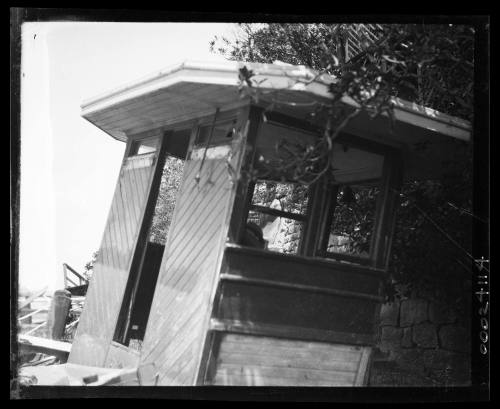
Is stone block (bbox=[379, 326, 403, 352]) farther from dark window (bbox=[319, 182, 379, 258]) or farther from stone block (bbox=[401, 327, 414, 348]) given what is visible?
dark window (bbox=[319, 182, 379, 258])

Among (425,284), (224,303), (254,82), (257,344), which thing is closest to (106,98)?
(254,82)

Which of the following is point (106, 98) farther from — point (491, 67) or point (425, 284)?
point (425, 284)

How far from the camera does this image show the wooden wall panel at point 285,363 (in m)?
4.89

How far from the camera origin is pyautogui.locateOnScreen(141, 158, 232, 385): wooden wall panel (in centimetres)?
492

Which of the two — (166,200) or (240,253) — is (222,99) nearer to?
(240,253)

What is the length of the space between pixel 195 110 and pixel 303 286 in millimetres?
2420

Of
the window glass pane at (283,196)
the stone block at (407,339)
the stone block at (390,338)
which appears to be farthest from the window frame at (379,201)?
the window glass pane at (283,196)

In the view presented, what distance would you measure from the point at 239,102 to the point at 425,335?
5.02m

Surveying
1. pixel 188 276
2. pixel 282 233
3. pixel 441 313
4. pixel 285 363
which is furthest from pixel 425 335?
pixel 282 233

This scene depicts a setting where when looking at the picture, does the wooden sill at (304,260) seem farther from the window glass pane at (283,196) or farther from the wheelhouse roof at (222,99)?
the window glass pane at (283,196)

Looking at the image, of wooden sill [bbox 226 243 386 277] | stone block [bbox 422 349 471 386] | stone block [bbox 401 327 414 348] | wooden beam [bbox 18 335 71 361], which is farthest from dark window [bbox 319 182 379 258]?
wooden beam [bbox 18 335 71 361]

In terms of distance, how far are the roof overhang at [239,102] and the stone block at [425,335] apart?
9.27ft

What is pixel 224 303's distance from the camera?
4867 millimetres

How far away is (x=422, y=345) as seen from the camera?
7.75 metres
